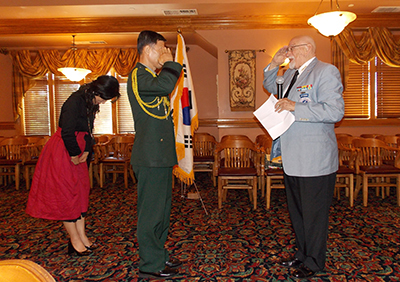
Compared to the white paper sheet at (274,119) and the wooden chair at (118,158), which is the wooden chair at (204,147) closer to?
the wooden chair at (118,158)

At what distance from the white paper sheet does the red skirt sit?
1557mm

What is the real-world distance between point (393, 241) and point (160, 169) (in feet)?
8.17

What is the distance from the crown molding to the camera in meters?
6.55

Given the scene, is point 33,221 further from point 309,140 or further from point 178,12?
point 178,12

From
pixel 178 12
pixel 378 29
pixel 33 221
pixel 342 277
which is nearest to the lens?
pixel 342 277

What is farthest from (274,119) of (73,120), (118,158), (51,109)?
(51,109)

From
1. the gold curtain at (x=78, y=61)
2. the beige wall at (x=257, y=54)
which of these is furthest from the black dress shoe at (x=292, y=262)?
the gold curtain at (x=78, y=61)

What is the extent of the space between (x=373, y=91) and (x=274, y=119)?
6163 mm

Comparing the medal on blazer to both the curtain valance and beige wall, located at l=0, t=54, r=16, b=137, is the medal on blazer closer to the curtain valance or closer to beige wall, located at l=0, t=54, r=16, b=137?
the curtain valance

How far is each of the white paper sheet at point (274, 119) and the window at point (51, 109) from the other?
6659 mm

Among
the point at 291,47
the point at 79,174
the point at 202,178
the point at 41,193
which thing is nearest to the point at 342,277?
the point at 291,47

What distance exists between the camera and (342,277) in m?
2.37

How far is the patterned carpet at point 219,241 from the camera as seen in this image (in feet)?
8.21

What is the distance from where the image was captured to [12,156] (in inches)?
239
